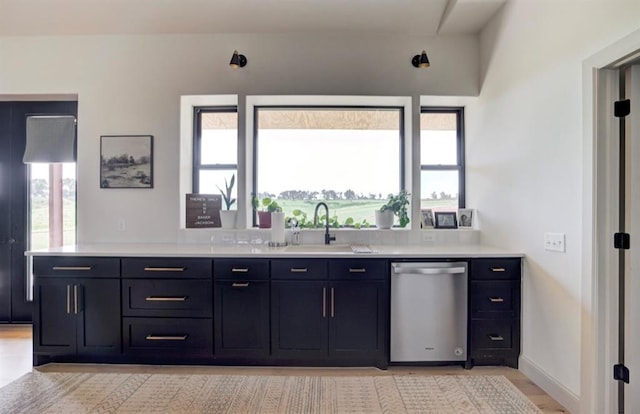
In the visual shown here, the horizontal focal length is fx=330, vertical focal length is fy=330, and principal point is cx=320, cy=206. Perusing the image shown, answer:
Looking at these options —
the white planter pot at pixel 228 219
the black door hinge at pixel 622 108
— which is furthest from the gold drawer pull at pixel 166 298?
the black door hinge at pixel 622 108

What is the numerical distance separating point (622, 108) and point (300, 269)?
228cm

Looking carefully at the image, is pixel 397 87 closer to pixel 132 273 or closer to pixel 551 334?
pixel 551 334

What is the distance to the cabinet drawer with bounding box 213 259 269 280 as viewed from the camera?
104 inches

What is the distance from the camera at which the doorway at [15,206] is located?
11.8ft

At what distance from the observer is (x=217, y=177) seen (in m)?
3.59

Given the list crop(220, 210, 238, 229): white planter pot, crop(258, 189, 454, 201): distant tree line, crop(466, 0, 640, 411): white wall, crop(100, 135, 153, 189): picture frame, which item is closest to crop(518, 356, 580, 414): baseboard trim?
crop(466, 0, 640, 411): white wall

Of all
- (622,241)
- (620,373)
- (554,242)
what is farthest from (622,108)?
(620,373)

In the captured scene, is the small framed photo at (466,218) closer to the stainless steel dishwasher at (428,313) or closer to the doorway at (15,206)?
the stainless steel dishwasher at (428,313)

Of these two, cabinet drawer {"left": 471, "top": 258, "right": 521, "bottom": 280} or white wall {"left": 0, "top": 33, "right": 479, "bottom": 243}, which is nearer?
cabinet drawer {"left": 471, "top": 258, "right": 521, "bottom": 280}

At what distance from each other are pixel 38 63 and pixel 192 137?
5.28 ft

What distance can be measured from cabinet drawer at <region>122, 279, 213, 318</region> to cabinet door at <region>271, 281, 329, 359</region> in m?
0.55

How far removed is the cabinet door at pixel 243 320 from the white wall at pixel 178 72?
1131 mm

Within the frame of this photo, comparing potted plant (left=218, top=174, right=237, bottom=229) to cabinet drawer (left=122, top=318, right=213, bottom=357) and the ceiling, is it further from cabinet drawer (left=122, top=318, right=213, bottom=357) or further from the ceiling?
the ceiling

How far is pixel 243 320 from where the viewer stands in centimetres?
262
